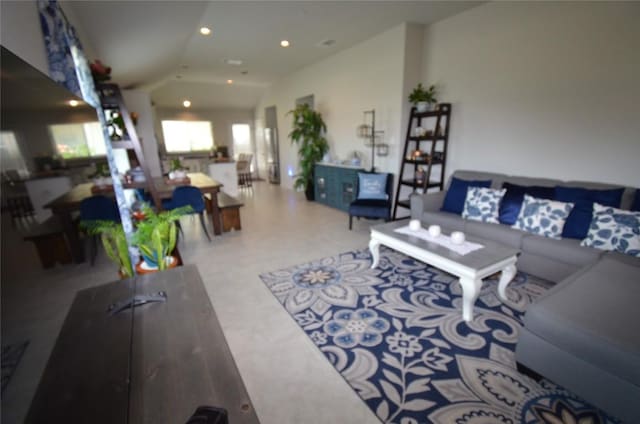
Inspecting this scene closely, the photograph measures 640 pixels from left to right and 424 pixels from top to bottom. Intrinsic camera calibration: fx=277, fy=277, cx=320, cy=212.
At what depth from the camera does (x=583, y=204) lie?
2.61m

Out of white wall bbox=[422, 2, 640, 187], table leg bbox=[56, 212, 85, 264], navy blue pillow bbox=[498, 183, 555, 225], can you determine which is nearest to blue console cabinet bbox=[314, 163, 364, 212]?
white wall bbox=[422, 2, 640, 187]

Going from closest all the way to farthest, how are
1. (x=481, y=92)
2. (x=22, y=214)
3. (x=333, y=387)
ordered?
(x=22, y=214), (x=333, y=387), (x=481, y=92)

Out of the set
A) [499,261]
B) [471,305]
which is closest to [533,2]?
[499,261]


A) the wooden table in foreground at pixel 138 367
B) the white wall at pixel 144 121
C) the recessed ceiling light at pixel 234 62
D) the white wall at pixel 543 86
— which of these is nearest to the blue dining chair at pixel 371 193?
the white wall at pixel 543 86

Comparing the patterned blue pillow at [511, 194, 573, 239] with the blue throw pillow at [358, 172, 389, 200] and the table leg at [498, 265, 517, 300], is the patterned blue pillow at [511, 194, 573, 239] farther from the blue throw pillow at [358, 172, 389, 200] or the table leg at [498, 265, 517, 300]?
the blue throw pillow at [358, 172, 389, 200]

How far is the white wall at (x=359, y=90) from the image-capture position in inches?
167

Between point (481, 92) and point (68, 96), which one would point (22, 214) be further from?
point (481, 92)

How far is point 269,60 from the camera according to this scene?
18.2 feet

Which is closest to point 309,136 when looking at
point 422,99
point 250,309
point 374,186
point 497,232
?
point 374,186

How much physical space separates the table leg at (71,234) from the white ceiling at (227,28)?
2.39 meters

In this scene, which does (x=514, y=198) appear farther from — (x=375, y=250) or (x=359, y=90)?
(x=359, y=90)

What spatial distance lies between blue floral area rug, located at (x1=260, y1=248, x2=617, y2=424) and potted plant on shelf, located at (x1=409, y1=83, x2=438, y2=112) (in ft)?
7.45

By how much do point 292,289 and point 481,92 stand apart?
340cm

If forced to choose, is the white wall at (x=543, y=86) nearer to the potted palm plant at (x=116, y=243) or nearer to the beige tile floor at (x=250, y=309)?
the beige tile floor at (x=250, y=309)
